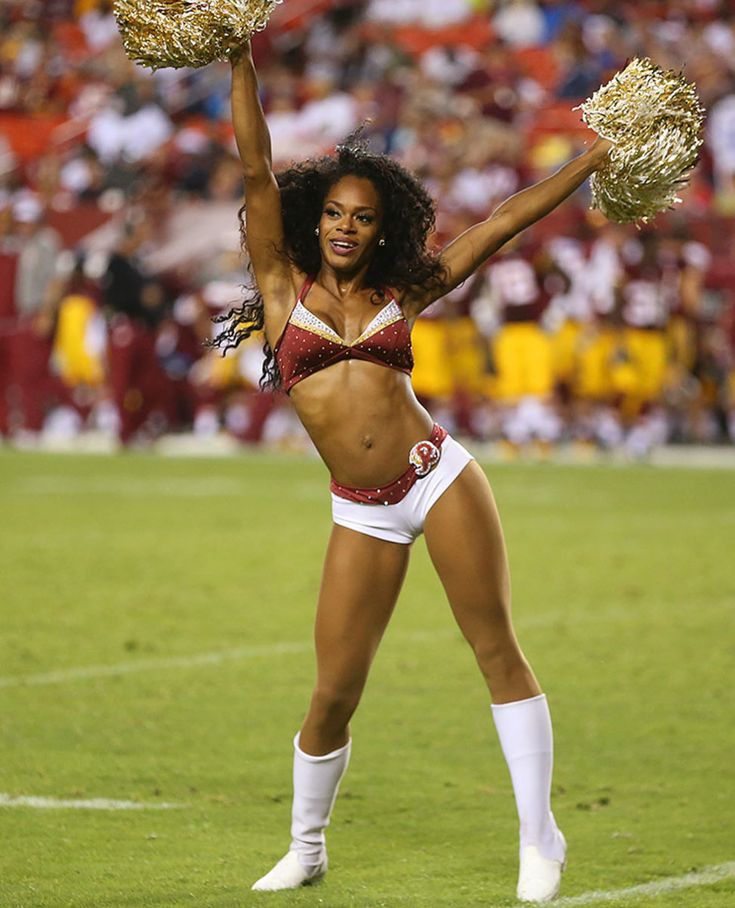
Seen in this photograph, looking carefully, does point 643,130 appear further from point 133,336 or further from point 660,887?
point 133,336

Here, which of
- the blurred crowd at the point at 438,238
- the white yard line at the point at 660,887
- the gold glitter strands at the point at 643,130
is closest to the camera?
the white yard line at the point at 660,887

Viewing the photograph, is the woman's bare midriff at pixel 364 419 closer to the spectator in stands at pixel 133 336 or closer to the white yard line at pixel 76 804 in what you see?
the white yard line at pixel 76 804

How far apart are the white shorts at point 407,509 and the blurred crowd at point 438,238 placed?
1073 centimetres

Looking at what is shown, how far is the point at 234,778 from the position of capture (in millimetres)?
5105

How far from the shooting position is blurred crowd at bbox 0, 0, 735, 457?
16.5m

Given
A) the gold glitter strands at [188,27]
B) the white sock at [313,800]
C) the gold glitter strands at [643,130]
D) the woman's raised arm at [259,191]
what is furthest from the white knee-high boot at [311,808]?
the gold glitter strands at [188,27]

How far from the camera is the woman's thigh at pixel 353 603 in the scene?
4.02 metres

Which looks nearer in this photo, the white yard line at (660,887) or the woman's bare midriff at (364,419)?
the white yard line at (660,887)

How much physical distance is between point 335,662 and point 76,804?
1088 mm

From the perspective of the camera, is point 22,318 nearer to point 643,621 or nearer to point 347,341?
point 643,621

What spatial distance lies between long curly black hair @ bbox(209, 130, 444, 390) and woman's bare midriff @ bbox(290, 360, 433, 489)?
0.21 m

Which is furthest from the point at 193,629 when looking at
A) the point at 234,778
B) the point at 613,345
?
the point at 613,345

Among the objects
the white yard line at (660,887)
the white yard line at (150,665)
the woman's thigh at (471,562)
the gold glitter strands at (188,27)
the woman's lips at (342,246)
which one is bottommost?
the white yard line at (150,665)

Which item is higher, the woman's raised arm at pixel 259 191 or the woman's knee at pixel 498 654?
the woman's raised arm at pixel 259 191
